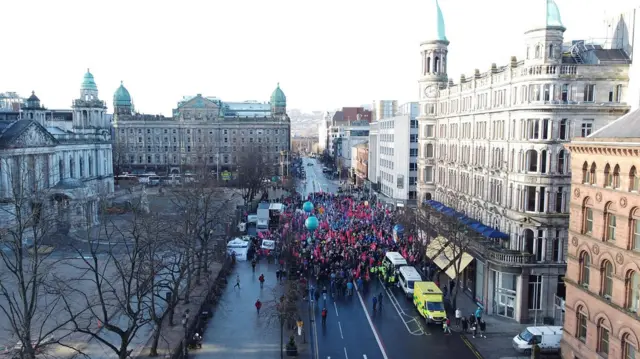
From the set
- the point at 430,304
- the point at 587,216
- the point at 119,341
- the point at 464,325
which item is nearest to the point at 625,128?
the point at 587,216

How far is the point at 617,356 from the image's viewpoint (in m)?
22.5

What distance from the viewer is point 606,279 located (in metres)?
24.0

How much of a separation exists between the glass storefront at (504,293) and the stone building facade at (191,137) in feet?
336

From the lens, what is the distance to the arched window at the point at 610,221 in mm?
23359

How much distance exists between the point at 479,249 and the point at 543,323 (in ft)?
20.5

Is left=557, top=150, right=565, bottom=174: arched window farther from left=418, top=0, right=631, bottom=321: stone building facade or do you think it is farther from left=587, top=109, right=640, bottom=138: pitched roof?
left=587, top=109, right=640, bottom=138: pitched roof

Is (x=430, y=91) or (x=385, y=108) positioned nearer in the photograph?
(x=430, y=91)

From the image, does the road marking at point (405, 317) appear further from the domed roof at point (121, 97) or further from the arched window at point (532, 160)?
the domed roof at point (121, 97)

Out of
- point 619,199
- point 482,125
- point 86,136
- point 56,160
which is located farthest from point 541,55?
point 86,136

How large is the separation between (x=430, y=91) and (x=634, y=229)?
110ft

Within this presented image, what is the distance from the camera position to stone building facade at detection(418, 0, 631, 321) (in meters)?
32.9

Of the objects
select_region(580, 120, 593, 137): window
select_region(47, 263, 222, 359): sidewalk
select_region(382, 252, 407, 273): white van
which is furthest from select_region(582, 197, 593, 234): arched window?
select_region(47, 263, 222, 359): sidewalk

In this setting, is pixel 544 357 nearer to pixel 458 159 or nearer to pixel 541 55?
pixel 541 55

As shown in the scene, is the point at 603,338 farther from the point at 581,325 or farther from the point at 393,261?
the point at 393,261
